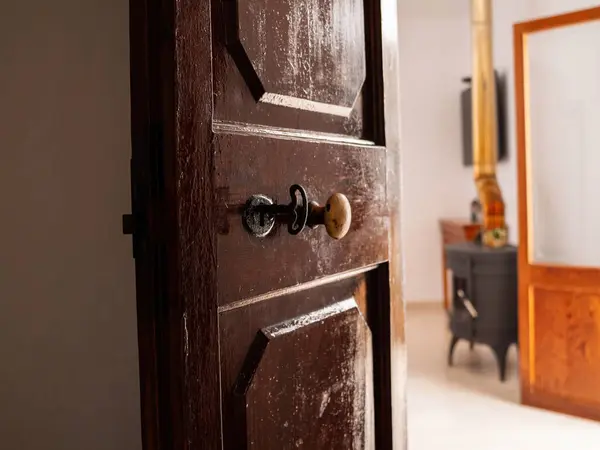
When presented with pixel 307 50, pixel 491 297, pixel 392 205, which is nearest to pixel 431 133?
pixel 491 297

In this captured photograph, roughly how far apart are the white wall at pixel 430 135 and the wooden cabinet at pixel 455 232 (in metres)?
0.18

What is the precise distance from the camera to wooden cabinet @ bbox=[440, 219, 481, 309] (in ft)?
16.4

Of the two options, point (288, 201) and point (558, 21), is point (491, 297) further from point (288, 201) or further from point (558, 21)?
point (288, 201)

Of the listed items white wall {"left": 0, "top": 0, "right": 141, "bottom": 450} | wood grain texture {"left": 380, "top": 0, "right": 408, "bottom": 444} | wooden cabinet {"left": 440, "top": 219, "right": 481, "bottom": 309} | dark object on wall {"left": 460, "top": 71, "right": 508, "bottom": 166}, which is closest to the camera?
white wall {"left": 0, "top": 0, "right": 141, "bottom": 450}

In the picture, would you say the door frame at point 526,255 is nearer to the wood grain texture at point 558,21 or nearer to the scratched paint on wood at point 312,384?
the wood grain texture at point 558,21

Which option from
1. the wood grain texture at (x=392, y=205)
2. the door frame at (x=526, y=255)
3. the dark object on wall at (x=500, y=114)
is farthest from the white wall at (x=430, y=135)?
the wood grain texture at (x=392, y=205)

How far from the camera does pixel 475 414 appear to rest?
3.07m

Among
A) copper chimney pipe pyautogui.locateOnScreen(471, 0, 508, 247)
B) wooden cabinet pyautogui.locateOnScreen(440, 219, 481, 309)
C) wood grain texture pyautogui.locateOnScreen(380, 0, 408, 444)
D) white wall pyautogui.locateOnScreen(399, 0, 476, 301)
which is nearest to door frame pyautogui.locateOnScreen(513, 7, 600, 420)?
copper chimney pipe pyautogui.locateOnScreen(471, 0, 508, 247)

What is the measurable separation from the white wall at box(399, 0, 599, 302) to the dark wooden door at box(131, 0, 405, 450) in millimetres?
4904

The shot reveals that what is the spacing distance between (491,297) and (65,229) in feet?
10.3

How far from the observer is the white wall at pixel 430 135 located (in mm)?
5719

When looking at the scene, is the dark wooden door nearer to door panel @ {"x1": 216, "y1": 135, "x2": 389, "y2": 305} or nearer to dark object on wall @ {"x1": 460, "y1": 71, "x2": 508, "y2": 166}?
door panel @ {"x1": 216, "y1": 135, "x2": 389, "y2": 305}

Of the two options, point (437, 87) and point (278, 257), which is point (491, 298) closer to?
point (437, 87)

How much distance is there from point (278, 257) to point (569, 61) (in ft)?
9.09
